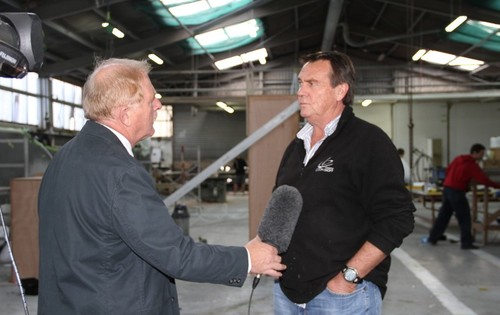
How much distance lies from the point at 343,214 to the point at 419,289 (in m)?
3.97

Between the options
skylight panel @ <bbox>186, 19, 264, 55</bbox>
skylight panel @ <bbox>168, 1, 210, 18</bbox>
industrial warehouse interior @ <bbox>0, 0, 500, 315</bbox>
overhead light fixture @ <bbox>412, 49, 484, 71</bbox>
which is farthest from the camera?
overhead light fixture @ <bbox>412, 49, 484, 71</bbox>

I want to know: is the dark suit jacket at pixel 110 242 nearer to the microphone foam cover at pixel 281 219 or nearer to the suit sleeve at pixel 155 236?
the suit sleeve at pixel 155 236

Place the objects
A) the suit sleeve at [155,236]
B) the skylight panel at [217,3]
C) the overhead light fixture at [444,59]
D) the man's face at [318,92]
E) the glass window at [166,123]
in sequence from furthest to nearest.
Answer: the glass window at [166,123] → the overhead light fixture at [444,59] → the skylight panel at [217,3] → the man's face at [318,92] → the suit sleeve at [155,236]

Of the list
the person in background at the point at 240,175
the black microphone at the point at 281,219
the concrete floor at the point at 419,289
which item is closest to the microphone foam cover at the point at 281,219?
the black microphone at the point at 281,219

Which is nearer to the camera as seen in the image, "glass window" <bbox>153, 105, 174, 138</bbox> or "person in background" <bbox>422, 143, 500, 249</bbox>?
"person in background" <bbox>422, 143, 500, 249</bbox>

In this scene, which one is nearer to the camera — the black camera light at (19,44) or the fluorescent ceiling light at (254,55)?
the black camera light at (19,44)

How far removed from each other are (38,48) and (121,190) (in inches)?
31.2

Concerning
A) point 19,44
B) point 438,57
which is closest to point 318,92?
point 19,44

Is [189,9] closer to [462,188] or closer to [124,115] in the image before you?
[462,188]

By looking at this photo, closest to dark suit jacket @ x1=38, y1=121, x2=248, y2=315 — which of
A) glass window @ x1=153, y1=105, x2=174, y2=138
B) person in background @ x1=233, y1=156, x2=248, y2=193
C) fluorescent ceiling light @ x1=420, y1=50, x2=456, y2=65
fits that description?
fluorescent ceiling light @ x1=420, y1=50, x2=456, y2=65

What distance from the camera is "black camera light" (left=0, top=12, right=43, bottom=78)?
1.71 meters

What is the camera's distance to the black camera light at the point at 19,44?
1705 millimetres

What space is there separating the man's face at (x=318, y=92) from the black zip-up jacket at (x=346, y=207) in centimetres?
11

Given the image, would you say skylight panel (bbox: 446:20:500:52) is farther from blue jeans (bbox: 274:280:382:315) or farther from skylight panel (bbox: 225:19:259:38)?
blue jeans (bbox: 274:280:382:315)
